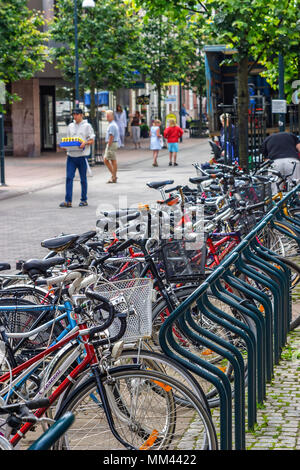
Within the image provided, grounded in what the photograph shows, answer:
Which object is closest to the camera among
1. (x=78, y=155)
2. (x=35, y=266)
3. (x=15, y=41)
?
(x=35, y=266)

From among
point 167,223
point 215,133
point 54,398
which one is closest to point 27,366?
point 54,398

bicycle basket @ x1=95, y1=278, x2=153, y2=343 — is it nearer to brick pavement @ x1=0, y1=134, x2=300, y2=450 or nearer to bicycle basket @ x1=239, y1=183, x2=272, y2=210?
brick pavement @ x1=0, y1=134, x2=300, y2=450

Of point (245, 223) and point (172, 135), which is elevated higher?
point (172, 135)

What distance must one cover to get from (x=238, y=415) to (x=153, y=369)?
0.57 m

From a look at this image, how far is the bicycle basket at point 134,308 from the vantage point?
4.08 meters

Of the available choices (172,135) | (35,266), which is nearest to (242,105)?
(35,266)

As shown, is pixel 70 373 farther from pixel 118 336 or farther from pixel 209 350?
pixel 209 350

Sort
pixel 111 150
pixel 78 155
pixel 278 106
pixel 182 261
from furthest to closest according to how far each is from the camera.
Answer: pixel 111 150 < pixel 78 155 < pixel 278 106 < pixel 182 261

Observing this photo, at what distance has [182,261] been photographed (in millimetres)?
5613

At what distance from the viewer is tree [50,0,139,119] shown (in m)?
32.2

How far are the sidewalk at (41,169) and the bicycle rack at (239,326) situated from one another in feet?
44.5

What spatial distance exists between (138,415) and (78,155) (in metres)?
13.1

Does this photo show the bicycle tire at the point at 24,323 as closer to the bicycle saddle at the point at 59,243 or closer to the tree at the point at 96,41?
the bicycle saddle at the point at 59,243

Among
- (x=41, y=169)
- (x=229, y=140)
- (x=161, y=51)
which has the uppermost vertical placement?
(x=161, y=51)
